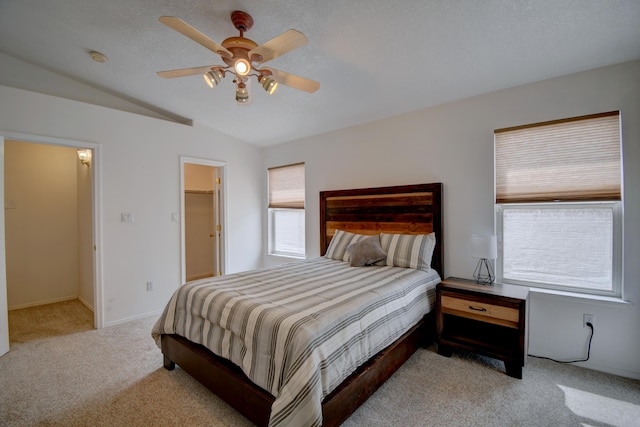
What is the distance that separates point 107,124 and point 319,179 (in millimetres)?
2800

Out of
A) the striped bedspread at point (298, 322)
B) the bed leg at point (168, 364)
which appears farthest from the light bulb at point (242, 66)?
the bed leg at point (168, 364)

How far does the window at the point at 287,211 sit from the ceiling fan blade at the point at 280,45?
8.76 feet

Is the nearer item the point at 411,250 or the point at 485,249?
the point at 485,249

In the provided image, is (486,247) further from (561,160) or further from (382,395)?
(382,395)

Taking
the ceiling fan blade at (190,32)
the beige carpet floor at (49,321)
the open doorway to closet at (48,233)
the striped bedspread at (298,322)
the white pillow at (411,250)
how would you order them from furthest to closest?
the open doorway to closet at (48,233) < the beige carpet floor at (49,321) < the white pillow at (411,250) < the ceiling fan blade at (190,32) < the striped bedspread at (298,322)

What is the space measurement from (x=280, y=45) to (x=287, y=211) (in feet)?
→ 10.9

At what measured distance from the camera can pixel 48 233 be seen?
414cm

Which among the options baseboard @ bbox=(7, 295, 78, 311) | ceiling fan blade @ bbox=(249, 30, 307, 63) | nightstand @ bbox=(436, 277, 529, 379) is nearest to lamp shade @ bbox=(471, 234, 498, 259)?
nightstand @ bbox=(436, 277, 529, 379)

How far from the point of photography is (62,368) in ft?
7.93

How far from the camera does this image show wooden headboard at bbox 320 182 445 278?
123 inches

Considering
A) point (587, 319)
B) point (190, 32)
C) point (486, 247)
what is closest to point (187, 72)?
point (190, 32)

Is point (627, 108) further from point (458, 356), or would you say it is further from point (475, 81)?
point (458, 356)

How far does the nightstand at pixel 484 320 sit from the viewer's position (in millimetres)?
2223

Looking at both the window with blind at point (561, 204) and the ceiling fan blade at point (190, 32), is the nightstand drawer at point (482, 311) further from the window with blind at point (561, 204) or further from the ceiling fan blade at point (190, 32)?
the ceiling fan blade at point (190, 32)
